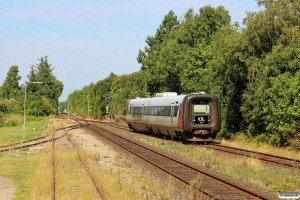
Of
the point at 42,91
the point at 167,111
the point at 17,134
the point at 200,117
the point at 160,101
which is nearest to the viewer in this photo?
the point at 200,117

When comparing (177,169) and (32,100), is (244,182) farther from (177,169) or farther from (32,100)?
(32,100)

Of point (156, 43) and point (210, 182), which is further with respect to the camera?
point (156, 43)

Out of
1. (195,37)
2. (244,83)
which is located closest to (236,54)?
(244,83)

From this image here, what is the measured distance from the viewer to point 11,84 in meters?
127

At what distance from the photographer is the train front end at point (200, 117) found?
2831cm

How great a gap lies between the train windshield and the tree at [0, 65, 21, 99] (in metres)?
102

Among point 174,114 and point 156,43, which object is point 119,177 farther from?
point 156,43

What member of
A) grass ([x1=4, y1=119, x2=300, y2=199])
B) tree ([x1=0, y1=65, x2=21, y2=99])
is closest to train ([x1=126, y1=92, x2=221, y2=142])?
grass ([x1=4, y1=119, x2=300, y2=199])

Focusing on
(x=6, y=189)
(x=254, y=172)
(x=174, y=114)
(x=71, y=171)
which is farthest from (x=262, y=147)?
(x=6, y=189)

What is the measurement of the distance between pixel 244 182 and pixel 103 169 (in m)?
5.93

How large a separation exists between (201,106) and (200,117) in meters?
0.72

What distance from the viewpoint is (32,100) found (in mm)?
76812

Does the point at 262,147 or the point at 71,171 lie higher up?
the point at 262,147

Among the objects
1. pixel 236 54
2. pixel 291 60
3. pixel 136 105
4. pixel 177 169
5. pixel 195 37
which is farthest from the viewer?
pixel 195 37
